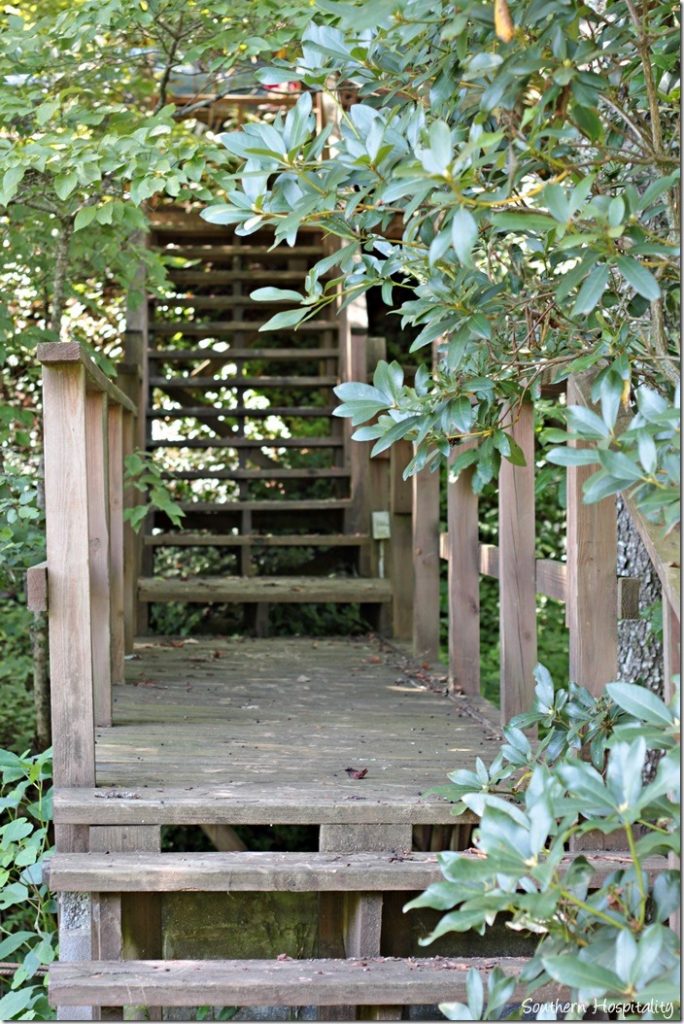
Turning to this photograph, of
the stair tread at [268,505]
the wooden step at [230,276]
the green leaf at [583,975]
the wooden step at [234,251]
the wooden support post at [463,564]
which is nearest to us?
the green leaf at [583,975]

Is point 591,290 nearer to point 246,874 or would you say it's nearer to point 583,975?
point 583,975

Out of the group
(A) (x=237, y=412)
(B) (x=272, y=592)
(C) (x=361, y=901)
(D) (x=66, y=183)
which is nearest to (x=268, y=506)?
(A) (x=237, y=412)

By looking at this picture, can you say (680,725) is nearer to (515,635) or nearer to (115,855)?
(115,855)

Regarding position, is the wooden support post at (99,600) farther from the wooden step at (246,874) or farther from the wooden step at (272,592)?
the wooden step at (272,592)

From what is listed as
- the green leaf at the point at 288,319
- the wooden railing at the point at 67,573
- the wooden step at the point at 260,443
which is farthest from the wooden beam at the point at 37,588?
the wooden step at the point at 260,443

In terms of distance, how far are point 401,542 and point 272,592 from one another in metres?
0.78

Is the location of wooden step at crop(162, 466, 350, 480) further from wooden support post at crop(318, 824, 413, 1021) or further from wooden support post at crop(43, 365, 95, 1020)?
wooden support post at crop(318, 824, 413, 1021)

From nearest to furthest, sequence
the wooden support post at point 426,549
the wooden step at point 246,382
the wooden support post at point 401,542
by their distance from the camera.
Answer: the wooden support post at point 426,549
the wooden support post at point 401,542
the wooden step at point 246,382

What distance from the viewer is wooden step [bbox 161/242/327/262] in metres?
7.60

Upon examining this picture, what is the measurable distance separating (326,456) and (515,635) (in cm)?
464

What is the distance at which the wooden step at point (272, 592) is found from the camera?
18.4 feet

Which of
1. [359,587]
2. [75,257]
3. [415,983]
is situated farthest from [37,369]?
[415,983]

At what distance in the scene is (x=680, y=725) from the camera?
1.34 m

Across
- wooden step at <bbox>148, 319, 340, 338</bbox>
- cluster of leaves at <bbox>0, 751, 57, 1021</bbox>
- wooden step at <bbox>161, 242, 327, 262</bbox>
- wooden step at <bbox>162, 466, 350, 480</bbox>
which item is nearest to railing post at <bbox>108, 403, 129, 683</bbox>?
cluster of leaves at <bbox>0, 751, 57, 1021</bbox>
